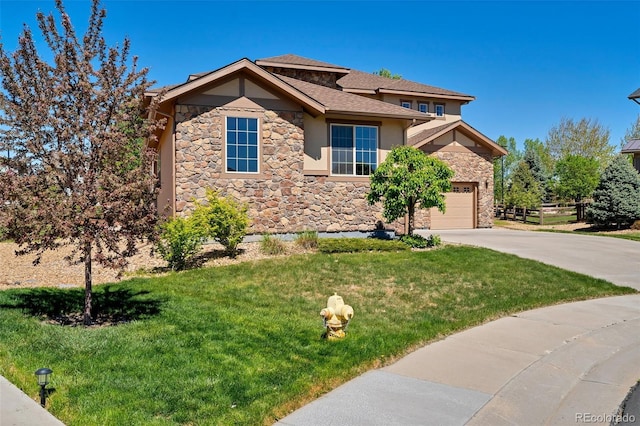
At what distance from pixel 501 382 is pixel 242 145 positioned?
458 inches

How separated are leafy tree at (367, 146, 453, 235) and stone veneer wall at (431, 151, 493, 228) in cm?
846

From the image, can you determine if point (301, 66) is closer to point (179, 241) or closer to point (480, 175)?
point (480, 175)

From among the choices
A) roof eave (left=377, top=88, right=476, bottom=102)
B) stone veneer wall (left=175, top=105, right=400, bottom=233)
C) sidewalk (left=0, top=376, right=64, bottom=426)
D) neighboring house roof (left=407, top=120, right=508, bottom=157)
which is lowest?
sidewalk (left=0, top=376, right=64, bottom=426)

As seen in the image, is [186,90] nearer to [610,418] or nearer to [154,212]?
[154,212]

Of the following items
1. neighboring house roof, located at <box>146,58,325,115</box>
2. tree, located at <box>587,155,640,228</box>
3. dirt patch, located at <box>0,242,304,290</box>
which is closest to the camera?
dirt patch, located at <box>0,242,304,290</box>

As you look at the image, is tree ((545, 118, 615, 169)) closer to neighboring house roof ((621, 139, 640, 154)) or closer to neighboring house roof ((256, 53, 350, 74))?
neighboring house roof ((621, 139, 640, 154))

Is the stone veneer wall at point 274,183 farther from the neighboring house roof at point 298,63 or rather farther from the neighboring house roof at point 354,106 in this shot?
the neighboring house roof at point 298,63

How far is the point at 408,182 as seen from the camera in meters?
14.5

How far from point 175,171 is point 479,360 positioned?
11.1 meters

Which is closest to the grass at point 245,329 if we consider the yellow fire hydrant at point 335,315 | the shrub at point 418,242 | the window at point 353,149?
the yellow fire hydrant at point 335,315

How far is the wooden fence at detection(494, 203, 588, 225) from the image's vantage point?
29.2 meters

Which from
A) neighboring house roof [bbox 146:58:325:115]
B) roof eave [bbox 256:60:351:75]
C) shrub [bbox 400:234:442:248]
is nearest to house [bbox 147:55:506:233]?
neighboring house roof [bbox 146:58:325:115]

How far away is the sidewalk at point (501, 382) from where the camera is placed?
429 centimetres

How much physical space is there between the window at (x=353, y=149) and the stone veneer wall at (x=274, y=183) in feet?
1.88
